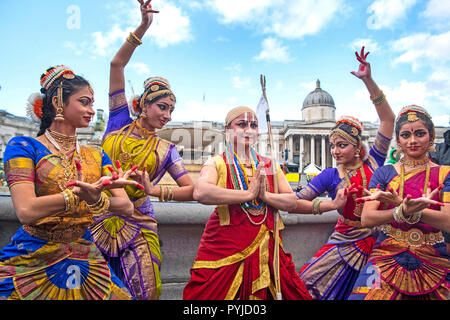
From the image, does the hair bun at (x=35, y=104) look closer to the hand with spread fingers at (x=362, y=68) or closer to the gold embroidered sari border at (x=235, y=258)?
the gold embroidered sari border at (x=235, y=258)

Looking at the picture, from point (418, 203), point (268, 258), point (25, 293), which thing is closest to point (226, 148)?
point (268, 258)

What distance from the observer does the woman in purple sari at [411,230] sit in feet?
7.88

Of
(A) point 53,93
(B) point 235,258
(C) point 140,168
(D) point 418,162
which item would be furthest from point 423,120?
(A) point 53,93

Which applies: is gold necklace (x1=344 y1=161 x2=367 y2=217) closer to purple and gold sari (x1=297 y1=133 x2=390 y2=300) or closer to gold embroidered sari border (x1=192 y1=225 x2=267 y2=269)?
purple and gold sari (x1=297 y1=133 x2=390 y2=300)

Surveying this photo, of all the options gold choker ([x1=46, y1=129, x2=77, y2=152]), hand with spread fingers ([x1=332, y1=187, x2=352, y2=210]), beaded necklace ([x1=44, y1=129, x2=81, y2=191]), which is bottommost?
hand with spread fingers ([x1=332, y1=187, x2=352, y2=210])

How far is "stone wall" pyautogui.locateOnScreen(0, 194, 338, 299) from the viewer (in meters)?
3.58

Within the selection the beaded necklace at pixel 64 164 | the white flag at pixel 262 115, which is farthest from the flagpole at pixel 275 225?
the beaded necklace at pixel 64 164

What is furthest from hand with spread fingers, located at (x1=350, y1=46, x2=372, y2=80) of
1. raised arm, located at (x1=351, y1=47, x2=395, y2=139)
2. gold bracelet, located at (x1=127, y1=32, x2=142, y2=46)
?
gold bracelet, located at (x1=127, y1=32, x2=142, y2=46)

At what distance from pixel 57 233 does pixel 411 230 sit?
256cm

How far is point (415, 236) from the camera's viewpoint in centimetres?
251

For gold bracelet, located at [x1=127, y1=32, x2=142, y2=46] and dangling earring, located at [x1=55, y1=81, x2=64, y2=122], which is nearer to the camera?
dangling earring, located at [x1=55, y1=81, x2=64, y2=122]

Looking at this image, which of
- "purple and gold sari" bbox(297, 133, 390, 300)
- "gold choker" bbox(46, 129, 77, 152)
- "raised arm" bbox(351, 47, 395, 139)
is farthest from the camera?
"raised arm" bbox(351, 47, 395, 139)

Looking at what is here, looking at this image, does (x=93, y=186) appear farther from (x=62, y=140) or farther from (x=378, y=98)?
(x=378, y=98)
